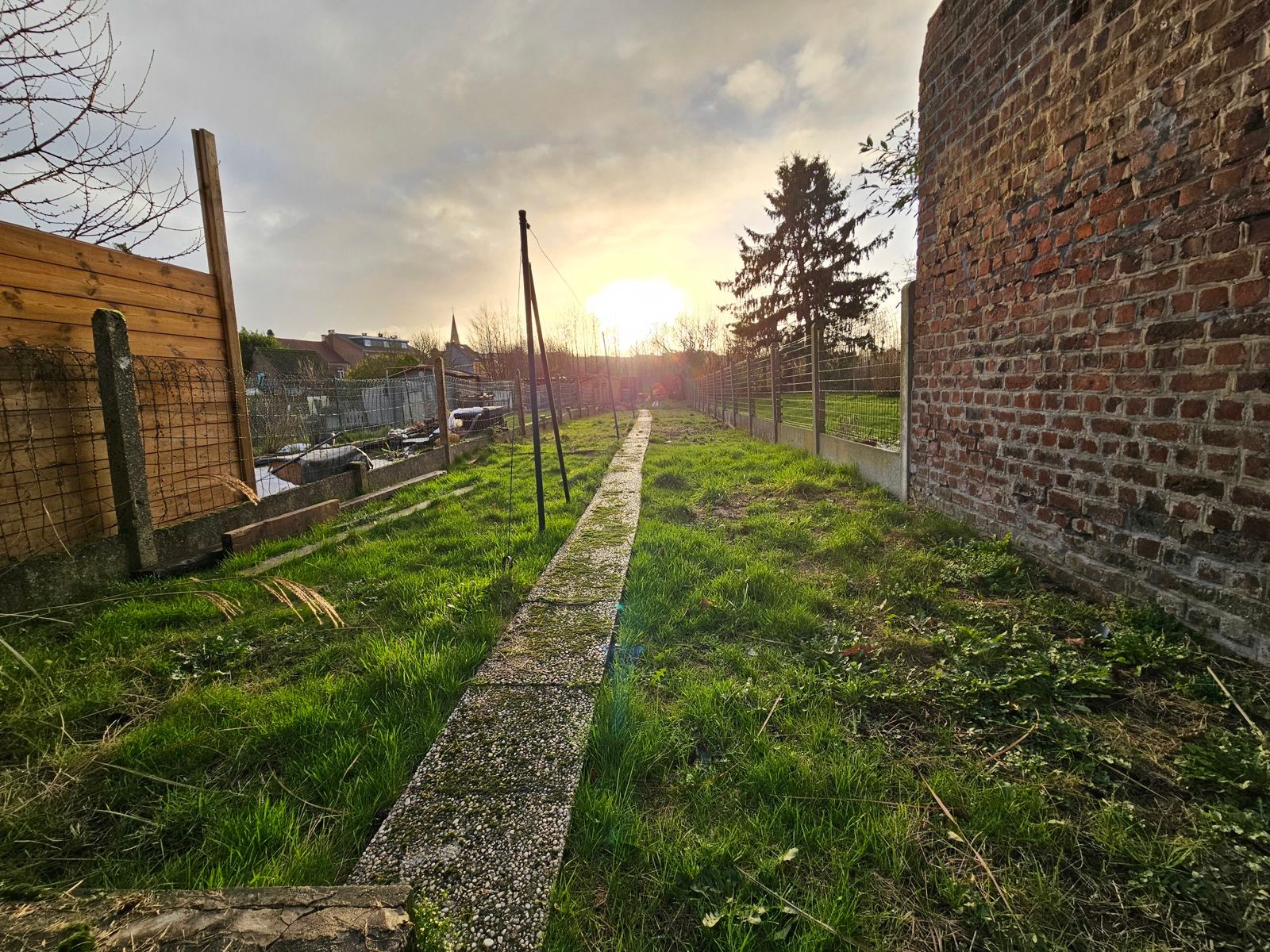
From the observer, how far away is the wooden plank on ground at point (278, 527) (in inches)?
158

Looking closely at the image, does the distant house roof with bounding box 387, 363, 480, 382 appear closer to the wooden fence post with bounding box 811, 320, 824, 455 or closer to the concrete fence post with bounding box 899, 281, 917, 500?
the wooden fence post with bounding box 811, 320, 824, 455

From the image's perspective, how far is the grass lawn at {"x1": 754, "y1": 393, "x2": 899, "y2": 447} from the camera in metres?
5.15

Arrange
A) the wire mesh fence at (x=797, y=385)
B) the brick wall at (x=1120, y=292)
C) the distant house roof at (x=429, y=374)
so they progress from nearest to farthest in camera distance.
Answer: the brick wall at (x=1120, y=292) < the wire mesh fence at (x=797, y=385) < the distant house roof at (x=429, y=374)

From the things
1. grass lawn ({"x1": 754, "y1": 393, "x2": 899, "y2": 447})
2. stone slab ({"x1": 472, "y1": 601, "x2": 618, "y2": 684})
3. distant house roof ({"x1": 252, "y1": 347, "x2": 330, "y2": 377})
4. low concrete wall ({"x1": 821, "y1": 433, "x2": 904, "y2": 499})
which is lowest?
stone slab ({"x1": 472, "y1": 601, "x2": 618, "y2": 684})

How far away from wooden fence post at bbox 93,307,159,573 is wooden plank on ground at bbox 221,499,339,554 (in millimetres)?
547

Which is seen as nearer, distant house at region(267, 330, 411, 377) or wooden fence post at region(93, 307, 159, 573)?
wooden fence post at region(93, 307, 159, 573)

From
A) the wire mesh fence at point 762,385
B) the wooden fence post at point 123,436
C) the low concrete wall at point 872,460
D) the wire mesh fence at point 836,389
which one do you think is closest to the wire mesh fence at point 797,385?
the wire mesh fence at point 836,389

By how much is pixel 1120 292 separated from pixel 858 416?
3799mm

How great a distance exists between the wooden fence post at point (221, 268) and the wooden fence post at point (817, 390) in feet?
23.0

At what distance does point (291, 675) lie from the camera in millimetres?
2277

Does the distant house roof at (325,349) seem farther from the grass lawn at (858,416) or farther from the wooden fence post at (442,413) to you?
the grass lawn at (858,416)

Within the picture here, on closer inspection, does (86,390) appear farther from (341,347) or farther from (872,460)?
(341,347)

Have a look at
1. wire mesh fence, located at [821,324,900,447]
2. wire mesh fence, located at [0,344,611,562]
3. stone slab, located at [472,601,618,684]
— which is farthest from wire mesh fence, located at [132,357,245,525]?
wire mesh fence, located at [821,324,900,447]

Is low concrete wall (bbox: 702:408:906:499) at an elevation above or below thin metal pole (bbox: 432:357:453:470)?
below
